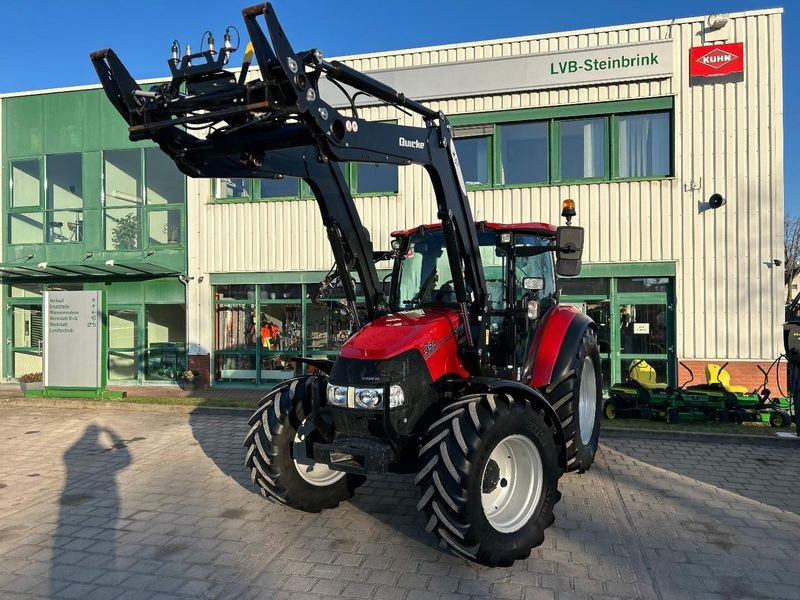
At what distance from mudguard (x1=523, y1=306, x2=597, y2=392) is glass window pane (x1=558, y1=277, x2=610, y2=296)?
20.1 ft

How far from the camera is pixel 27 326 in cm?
1468

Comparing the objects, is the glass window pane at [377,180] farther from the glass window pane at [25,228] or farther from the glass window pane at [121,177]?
the glass window pane at [25,228]

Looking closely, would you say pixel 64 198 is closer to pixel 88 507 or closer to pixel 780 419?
pixel 88 507

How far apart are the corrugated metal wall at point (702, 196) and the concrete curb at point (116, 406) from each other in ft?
20.3

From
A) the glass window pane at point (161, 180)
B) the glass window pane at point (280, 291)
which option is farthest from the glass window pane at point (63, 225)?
the glass window pane at point (280, 291)

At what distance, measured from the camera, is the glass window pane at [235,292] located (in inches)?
530

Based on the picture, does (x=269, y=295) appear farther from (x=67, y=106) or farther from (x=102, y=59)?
(x=102, y=59)

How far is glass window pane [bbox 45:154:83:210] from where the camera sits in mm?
14234

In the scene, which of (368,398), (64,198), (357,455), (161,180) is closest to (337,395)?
(368,398)

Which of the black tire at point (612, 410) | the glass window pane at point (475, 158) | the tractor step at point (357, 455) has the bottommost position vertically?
the black tire at point (612, 410)

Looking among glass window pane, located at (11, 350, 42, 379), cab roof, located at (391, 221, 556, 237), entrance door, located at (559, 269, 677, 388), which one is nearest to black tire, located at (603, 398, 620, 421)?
entrance door, located at (559, 269, 677, 388)

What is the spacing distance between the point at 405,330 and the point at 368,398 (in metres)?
0.59

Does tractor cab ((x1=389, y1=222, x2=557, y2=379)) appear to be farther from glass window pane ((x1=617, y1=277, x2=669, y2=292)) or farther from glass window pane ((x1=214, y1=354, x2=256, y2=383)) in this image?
glass window pane ((x1=214, y1=354, x2=256, y2=383))

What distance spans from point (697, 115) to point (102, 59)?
416 inches
